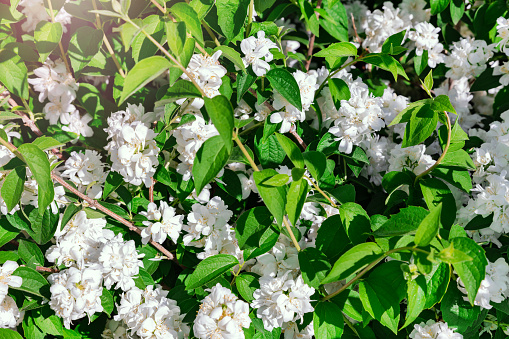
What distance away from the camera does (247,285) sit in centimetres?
136

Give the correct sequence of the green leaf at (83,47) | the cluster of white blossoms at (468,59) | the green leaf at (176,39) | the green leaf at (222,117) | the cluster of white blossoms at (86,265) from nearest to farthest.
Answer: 1. the green leaf at (222,117)
2. the green leaf at (176,39)
3. the cluster of white blossoms at (86,265)
4. the green leaf at (83,47)
5. the cluster of white blossoms at (468,59)

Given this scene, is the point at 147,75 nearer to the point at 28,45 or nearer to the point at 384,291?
the point at 384,291

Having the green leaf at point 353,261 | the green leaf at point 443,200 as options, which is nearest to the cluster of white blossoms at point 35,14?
the green leaf at point 353,261

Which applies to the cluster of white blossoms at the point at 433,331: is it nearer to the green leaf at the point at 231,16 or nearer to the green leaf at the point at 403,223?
the green leaf at the point at 403,223

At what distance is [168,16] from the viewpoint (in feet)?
4.56

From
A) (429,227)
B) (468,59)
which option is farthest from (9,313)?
(468,59)

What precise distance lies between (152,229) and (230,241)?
263mm

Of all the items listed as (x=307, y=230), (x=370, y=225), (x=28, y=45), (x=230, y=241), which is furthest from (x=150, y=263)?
(x=28, y=45)

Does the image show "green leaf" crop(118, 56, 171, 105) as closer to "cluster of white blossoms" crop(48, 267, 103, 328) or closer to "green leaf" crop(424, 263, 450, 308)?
"cluster of white blossoms" crop(48, 267, 103, 328)

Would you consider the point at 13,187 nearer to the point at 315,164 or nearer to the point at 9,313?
the point at 9,313

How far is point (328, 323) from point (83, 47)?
3.84 ft

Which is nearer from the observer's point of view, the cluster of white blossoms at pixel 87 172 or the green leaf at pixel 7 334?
Answer: the green leaf at pixel 7 334

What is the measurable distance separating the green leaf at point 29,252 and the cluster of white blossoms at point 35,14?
80 centimetres

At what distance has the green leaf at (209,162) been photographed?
1.00 meters
